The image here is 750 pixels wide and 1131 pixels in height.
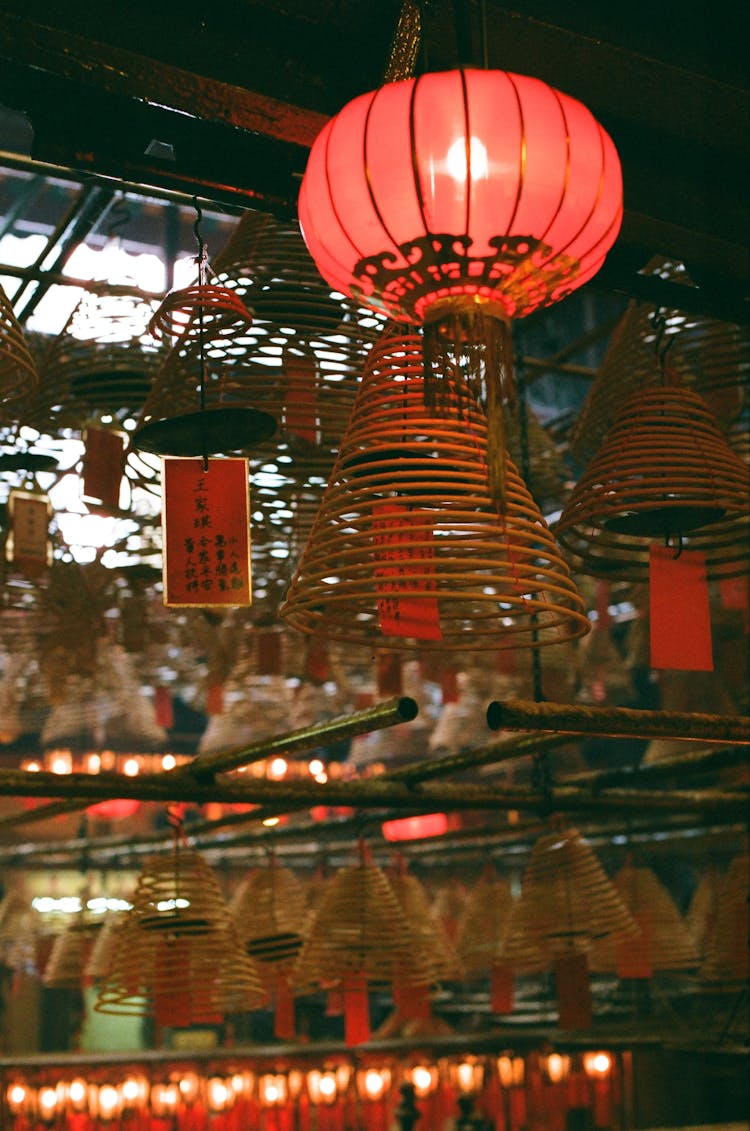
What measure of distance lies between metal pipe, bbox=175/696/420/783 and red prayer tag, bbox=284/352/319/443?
0.71 m

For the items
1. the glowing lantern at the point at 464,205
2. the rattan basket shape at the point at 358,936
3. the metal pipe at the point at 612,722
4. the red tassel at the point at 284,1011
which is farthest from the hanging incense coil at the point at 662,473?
the red tassel at the point at 284,1011

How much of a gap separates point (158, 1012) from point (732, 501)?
2733 millimetres

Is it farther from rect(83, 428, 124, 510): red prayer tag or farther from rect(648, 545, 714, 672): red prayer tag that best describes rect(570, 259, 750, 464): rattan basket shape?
rect(83, 428, 124, 510): red prayer tag

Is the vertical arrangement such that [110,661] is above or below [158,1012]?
above

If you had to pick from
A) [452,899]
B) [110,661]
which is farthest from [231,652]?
[452,899]

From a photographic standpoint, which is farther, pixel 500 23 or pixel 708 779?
pixel 708 779

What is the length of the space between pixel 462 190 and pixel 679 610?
4.15 ft

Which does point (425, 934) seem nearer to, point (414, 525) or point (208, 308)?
point (208, 308)

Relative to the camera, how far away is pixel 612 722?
341 cm

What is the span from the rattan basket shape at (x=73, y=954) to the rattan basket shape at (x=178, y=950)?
8.41 feet

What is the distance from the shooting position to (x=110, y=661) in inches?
347

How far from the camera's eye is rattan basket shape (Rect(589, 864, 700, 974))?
6309 millimetres

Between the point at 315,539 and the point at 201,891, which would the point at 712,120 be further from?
the point at 201,891

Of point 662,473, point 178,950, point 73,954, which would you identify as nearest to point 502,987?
point 178,950
